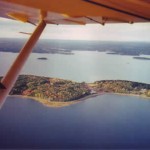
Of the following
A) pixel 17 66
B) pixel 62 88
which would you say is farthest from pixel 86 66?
pixel 17 66

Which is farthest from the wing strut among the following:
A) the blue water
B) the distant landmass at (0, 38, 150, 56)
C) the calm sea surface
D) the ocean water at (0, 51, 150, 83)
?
the distant landmass at (0, 38, 150, 56)

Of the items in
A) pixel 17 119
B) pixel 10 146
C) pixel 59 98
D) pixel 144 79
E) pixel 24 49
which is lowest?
pixel 24 49

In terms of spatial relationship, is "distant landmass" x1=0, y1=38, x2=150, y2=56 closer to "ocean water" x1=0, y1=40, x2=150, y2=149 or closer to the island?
"ocean water" x1=0, y1=40, x2=150, y2=149

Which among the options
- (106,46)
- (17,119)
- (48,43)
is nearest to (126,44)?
(106,46)

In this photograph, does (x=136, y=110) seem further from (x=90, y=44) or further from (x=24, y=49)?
(x=24, y=49)

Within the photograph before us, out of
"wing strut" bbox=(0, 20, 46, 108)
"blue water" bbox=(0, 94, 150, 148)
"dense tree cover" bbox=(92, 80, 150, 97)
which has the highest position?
"dense tree cover" bbox=(92, 80, 150, 97)

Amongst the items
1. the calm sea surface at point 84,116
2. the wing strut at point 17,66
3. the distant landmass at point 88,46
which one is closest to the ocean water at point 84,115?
the calm sea surface at point 84,116

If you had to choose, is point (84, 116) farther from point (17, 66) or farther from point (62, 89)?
point (17, 66)
